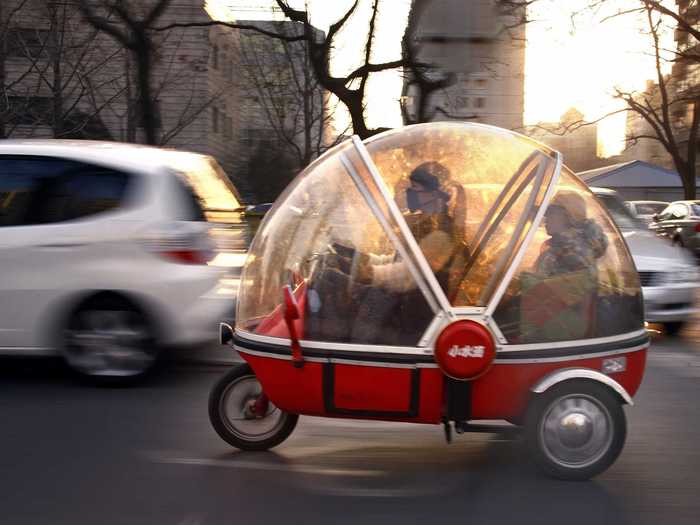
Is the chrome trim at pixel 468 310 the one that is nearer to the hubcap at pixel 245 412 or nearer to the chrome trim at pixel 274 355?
the chrome trim at pixel 274 355

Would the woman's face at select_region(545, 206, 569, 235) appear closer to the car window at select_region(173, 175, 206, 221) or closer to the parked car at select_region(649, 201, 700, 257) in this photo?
the car window at select_region(173, 175, 206, 221)

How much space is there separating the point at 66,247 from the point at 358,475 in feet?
10.1

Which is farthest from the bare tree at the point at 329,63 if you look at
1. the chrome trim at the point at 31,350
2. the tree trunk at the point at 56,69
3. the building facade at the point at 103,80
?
the chrome trim at the point at 31,350

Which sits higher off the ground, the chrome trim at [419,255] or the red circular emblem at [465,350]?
the chrome trim at [419,255]

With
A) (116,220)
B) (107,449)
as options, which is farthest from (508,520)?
(116,220)

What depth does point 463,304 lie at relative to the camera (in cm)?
449

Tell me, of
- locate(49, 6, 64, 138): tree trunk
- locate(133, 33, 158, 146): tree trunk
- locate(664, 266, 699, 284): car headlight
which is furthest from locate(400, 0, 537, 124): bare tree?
locate(49, 6, 64, 138): tree trunk

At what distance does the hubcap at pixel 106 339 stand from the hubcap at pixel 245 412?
5.61 feet

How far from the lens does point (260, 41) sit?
99.5ft

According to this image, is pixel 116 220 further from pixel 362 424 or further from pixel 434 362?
pixel 434 362

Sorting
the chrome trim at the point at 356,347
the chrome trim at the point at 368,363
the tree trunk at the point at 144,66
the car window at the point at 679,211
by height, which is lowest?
the chrome trim at the point at 368,363

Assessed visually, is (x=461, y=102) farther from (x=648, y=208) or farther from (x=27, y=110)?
(x=648, y=208)

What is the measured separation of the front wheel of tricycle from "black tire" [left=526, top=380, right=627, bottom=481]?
4.66ft

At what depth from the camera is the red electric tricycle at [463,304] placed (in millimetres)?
4469
